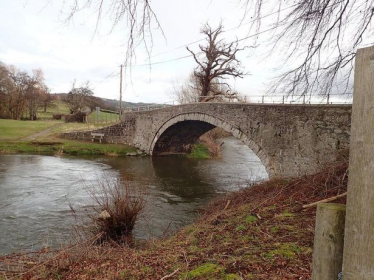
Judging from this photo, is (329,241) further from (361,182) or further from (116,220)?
(116,220)

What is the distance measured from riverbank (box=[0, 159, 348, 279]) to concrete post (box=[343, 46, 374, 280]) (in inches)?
69.7

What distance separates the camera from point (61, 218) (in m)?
8.76

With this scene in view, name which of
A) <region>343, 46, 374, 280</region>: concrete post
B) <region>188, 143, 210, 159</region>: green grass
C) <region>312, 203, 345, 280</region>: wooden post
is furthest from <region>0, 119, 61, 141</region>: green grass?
<region>343, 46, 374, 280</region>: concrete post

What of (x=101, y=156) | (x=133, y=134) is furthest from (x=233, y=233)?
(x=133, y=134)

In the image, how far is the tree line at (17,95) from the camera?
126 ft

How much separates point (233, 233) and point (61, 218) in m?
6.07

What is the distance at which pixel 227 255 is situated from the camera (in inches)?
140

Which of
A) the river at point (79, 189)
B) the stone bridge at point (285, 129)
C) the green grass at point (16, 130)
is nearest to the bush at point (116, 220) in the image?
the river at point (79, 189)

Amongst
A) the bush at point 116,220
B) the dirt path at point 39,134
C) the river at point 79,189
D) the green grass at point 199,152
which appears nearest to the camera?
the bush at point 116,220

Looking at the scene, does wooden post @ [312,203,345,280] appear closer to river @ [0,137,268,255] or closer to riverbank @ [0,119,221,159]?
river @ [0,137,268,255]

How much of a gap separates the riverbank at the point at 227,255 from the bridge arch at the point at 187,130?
→ 893 centimetres

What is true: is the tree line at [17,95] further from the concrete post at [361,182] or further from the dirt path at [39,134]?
the concrete post at [361,182]

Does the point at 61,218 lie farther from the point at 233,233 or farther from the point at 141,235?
the point at 233,233

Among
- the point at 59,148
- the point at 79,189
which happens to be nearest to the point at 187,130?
the point at 59,148
